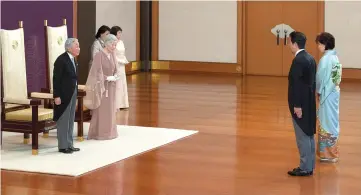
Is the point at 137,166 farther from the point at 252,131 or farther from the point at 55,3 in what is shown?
the point at 55,3

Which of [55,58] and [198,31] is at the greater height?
[198,31]

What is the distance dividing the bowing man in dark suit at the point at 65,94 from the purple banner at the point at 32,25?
2.64 m

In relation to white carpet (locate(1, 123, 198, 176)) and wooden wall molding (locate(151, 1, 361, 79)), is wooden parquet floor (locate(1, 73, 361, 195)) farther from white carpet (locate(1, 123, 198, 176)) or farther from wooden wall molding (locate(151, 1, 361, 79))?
wooden wall molding (locate(151, 1, 361, 79))

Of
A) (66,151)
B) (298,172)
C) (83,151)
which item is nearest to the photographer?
(298,172)

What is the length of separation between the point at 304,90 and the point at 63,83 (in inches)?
102

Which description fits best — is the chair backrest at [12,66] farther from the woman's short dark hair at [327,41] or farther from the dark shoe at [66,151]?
the woman's short dark hair at [327,41]

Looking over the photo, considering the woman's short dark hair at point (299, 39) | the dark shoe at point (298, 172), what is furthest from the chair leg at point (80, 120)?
the woman's short dark hair at point (299, 39)

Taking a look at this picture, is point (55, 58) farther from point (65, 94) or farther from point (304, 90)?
point (304, 90)

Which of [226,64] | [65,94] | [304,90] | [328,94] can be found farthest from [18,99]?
[226,64]

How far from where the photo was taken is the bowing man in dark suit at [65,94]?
310 inches

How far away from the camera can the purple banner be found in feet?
34.2

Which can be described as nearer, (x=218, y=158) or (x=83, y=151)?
(x=218, y=158)

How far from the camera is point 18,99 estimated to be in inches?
320

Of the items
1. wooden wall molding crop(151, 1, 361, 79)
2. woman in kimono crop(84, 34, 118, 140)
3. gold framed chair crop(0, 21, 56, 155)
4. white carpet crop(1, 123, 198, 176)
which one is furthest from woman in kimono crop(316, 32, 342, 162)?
wooden wall molding crop(151, 1, 361, 79)
